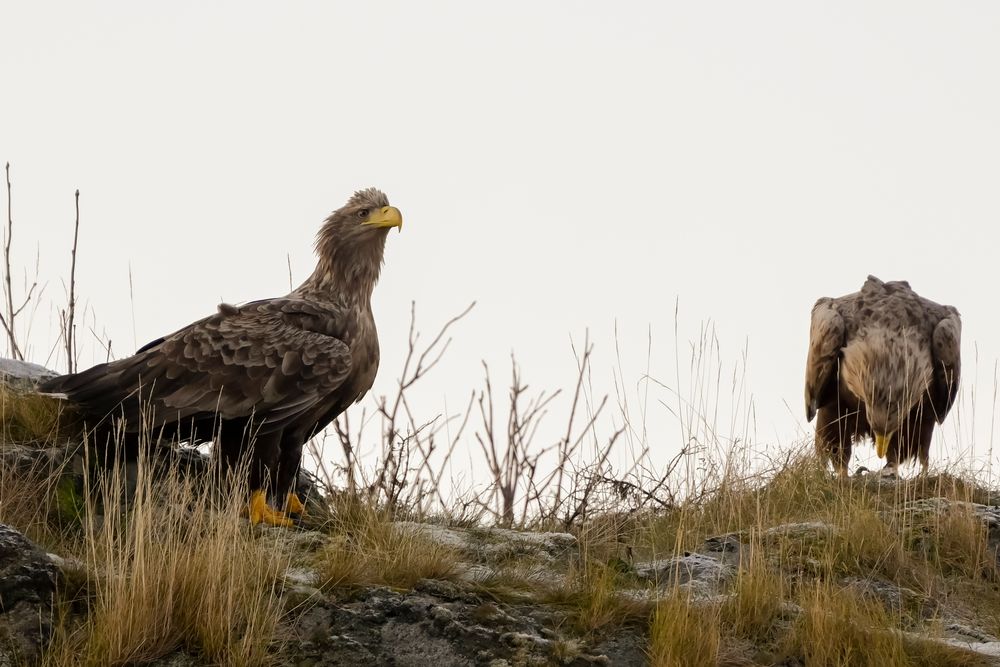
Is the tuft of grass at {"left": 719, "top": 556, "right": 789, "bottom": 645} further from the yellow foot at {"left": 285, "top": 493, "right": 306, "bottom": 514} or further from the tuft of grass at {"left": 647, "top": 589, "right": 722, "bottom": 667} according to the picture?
the yellow foot at {"left": 285, "top": 493, "right": 306, "bottom": 514}

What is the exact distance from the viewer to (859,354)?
9406 mm

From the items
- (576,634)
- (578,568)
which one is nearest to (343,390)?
(578,568)

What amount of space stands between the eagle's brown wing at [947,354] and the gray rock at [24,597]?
6763mm

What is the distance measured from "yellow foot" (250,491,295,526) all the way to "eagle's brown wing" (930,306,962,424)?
5326mm

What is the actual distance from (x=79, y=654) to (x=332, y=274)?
3.19 meters

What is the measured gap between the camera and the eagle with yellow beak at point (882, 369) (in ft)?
30.5

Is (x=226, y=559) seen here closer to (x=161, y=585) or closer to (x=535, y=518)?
(x=161, y=585)

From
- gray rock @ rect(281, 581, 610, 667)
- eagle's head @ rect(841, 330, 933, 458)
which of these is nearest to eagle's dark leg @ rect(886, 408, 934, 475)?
eagle's head @ rect(841, 330, 933, 458)

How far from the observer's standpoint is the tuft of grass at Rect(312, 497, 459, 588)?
5066mm

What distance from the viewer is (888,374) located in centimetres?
931

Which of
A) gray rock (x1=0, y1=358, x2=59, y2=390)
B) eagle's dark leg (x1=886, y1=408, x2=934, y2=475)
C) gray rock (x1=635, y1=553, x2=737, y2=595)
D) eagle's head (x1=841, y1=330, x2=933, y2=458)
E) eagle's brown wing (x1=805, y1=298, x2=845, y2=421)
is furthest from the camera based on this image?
eagle's brown wing (x1=805, y1=298, x2=845, y2=421)

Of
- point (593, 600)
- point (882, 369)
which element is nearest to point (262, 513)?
point (593, 600)

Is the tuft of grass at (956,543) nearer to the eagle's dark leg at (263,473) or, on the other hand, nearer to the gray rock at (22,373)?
the eagle's dark leg at (263,473)

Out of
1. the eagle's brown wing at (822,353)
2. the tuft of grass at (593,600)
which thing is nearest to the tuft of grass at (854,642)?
the tuft of grass at (593,600)
